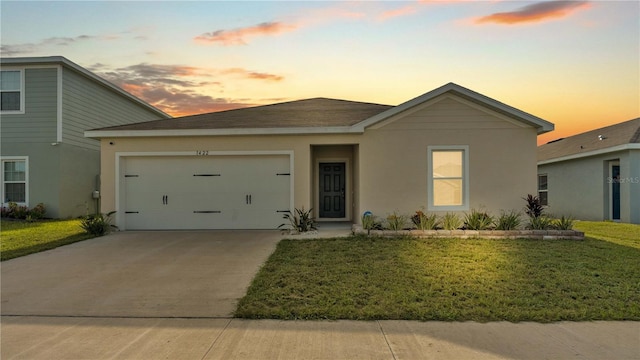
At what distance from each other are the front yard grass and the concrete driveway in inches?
19.1

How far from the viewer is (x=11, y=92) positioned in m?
15.0

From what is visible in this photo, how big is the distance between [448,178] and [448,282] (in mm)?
5645

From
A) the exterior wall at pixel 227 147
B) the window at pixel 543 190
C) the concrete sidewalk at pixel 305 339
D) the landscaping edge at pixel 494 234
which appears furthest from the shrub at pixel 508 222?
the window at pixel 543 190

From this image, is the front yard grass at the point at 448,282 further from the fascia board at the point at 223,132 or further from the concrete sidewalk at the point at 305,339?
the fascia board at the point at 223,132

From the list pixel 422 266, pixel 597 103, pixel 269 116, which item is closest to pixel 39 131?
pixel 269 116

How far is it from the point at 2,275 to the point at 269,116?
8.15m

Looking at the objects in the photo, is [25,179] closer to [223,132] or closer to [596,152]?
[223,132]

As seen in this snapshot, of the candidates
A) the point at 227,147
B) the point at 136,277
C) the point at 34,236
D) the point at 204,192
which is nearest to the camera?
the point at 136,277

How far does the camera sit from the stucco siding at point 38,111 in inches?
583

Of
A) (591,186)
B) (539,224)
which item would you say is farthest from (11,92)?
(591,186)

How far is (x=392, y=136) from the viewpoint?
36.1 feet

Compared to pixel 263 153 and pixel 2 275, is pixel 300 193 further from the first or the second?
pixel 2 275

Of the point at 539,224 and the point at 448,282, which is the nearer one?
the point at 448,282

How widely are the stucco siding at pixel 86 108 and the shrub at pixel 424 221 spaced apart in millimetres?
13637
